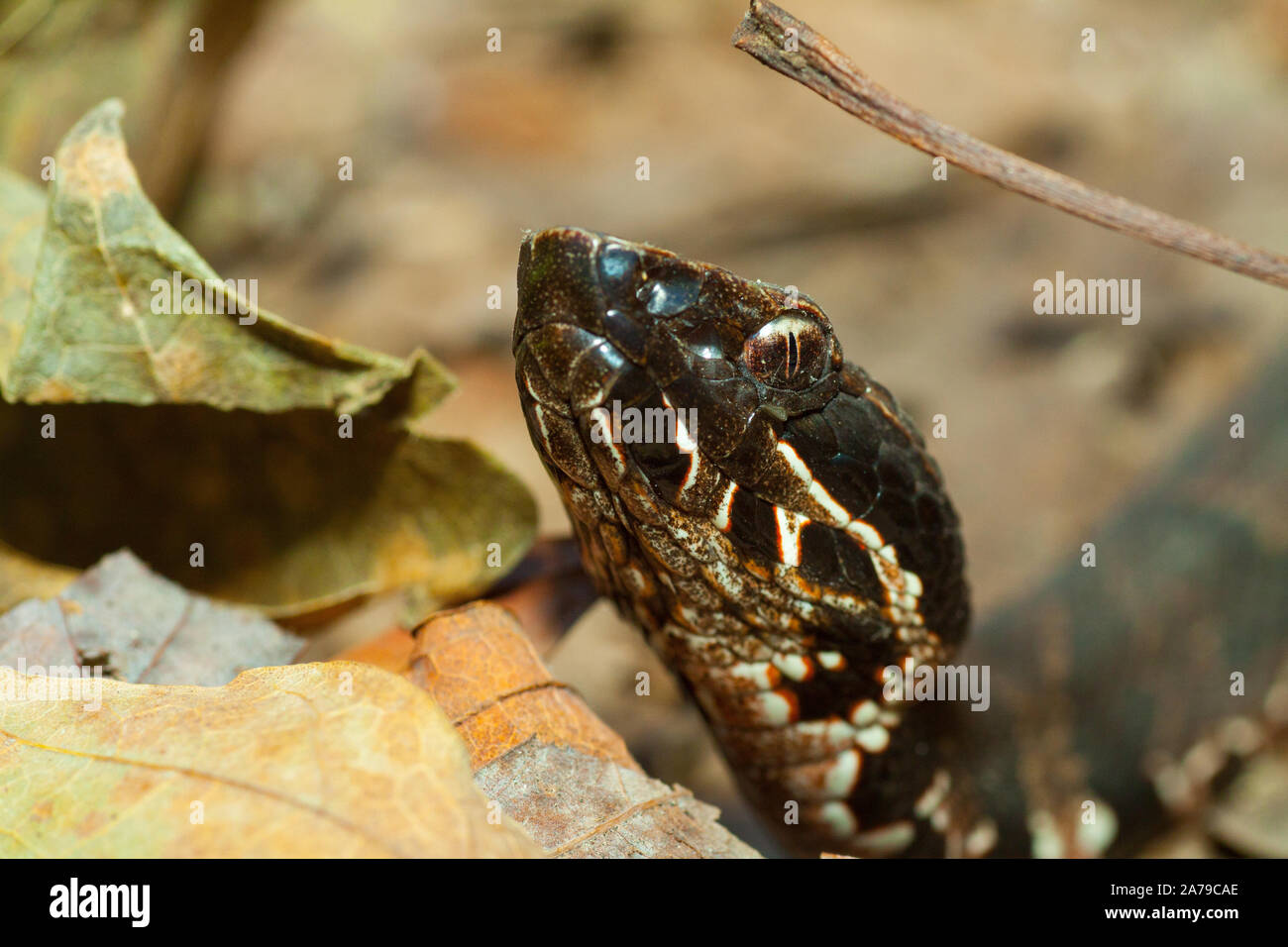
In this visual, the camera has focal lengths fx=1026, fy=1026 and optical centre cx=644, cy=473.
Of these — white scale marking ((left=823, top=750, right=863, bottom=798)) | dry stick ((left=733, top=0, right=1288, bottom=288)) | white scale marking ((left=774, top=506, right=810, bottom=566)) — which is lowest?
white scale marking ((left=823, top=750, right=863, bottom=798))

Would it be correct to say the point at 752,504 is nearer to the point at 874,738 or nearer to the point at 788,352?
the point at 788,352

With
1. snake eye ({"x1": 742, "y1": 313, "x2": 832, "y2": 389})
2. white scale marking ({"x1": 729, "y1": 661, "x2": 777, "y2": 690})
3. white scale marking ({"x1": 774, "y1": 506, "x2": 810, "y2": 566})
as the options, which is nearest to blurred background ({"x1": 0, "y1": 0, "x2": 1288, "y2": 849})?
white scale marking ({"x1": 729, "y1": 661, "x2": 777, "y2": 690})

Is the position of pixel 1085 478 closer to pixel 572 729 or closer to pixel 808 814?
pixel 808 814

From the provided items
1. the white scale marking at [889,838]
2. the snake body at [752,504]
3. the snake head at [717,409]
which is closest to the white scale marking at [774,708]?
the snake body at [752,504]

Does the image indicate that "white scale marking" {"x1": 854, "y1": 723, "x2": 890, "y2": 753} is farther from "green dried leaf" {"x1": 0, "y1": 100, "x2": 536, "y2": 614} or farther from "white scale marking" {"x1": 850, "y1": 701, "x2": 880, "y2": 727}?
"green dried leaf" {"x1": 0, "y1": 100, "x2": 536, "y2": 614}

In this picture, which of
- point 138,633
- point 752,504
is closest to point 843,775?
point 752,504

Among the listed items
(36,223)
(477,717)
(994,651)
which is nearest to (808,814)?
(477,717)
